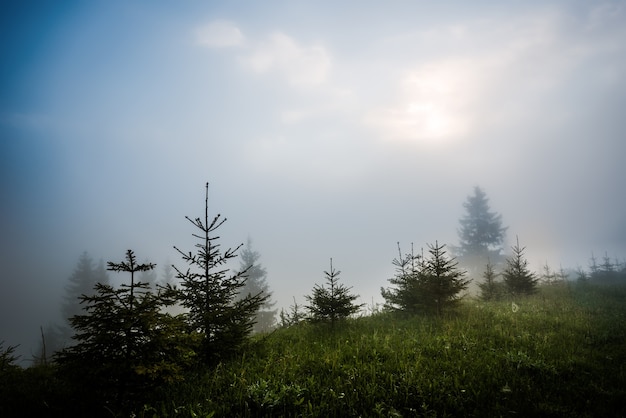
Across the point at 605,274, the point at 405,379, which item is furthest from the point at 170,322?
the point at 605,274

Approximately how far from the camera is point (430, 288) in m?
11.9

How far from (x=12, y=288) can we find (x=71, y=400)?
151082 mm

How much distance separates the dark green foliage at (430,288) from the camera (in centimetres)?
1170

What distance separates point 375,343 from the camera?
323 inches

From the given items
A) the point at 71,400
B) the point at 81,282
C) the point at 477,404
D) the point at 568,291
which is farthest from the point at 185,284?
the point at 81,282

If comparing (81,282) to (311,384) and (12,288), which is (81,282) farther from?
(12,288)

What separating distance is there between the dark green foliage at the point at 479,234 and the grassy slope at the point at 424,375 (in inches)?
1353

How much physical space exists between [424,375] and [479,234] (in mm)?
42290

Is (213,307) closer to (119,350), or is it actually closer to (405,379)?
(119,350)

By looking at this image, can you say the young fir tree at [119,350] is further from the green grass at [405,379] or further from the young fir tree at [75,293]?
the young fir tree at [75,293]

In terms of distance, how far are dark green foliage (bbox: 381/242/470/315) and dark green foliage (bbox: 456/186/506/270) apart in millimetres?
33065

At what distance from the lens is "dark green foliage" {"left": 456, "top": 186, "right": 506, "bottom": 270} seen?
41.6 m

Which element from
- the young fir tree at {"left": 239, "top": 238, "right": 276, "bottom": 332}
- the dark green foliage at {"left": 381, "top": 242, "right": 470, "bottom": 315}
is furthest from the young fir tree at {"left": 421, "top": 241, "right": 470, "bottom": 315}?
the young fir tree at {"left": 239, "top": 238, "right": 276, "bottom": 332}

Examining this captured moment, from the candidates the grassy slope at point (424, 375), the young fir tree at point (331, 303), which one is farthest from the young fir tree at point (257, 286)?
the grassy slope at point (424, 375)
